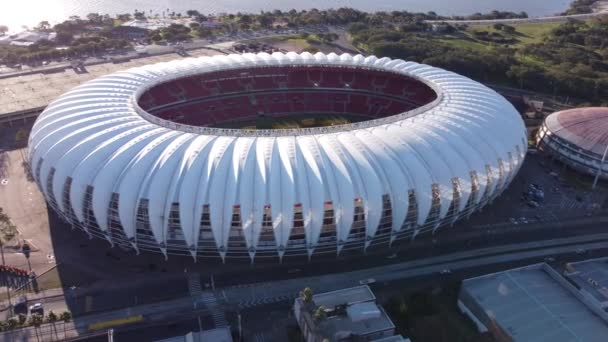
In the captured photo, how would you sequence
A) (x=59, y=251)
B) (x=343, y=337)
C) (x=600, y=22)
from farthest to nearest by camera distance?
(x=600, y=22) → (x=59, y=251) → (x=343, y=337)

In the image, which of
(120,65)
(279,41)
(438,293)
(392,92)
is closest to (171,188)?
(438,293)

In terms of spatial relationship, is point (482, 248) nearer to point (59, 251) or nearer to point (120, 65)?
point (59, 251)

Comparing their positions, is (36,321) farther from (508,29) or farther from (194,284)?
(508,29)

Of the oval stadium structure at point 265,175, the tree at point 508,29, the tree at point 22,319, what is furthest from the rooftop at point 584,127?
the tree at point 508,29

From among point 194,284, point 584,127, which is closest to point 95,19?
point 194,284

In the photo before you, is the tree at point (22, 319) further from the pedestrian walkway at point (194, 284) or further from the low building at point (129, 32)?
the low building at point (129, 32)

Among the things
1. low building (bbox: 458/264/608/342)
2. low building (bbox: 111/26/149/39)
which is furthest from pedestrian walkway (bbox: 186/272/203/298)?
low building (bbox: 111/26/149/39)
